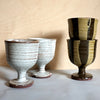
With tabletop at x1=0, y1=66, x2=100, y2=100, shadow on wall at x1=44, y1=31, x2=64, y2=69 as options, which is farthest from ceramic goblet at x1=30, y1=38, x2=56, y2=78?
shadow on wall at x1=44, y1=31, x2=64, y2=69

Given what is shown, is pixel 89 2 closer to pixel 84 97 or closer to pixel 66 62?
pixel 66 62

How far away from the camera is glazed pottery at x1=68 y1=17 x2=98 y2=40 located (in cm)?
58

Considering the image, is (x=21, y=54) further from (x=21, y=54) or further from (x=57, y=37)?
(x=57, y=37)

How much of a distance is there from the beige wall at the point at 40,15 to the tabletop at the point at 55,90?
Result: 0.74 feet

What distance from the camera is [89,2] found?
0.77 m

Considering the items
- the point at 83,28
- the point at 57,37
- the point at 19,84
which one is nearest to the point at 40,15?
the point at 57,37

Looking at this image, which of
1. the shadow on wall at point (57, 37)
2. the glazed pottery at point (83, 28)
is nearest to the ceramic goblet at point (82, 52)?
the glazed pottery at point (83, 28)

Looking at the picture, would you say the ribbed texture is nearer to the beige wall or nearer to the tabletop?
the tabletop

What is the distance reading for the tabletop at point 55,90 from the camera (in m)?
0.44

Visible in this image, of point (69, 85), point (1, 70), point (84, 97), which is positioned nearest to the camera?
point (84, 97)

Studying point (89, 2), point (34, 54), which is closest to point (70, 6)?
point (89, 2)

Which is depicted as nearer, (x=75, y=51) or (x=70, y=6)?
(x=75, y=51)

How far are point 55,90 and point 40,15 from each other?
397 millimetres

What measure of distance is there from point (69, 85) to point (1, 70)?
0.34 m
